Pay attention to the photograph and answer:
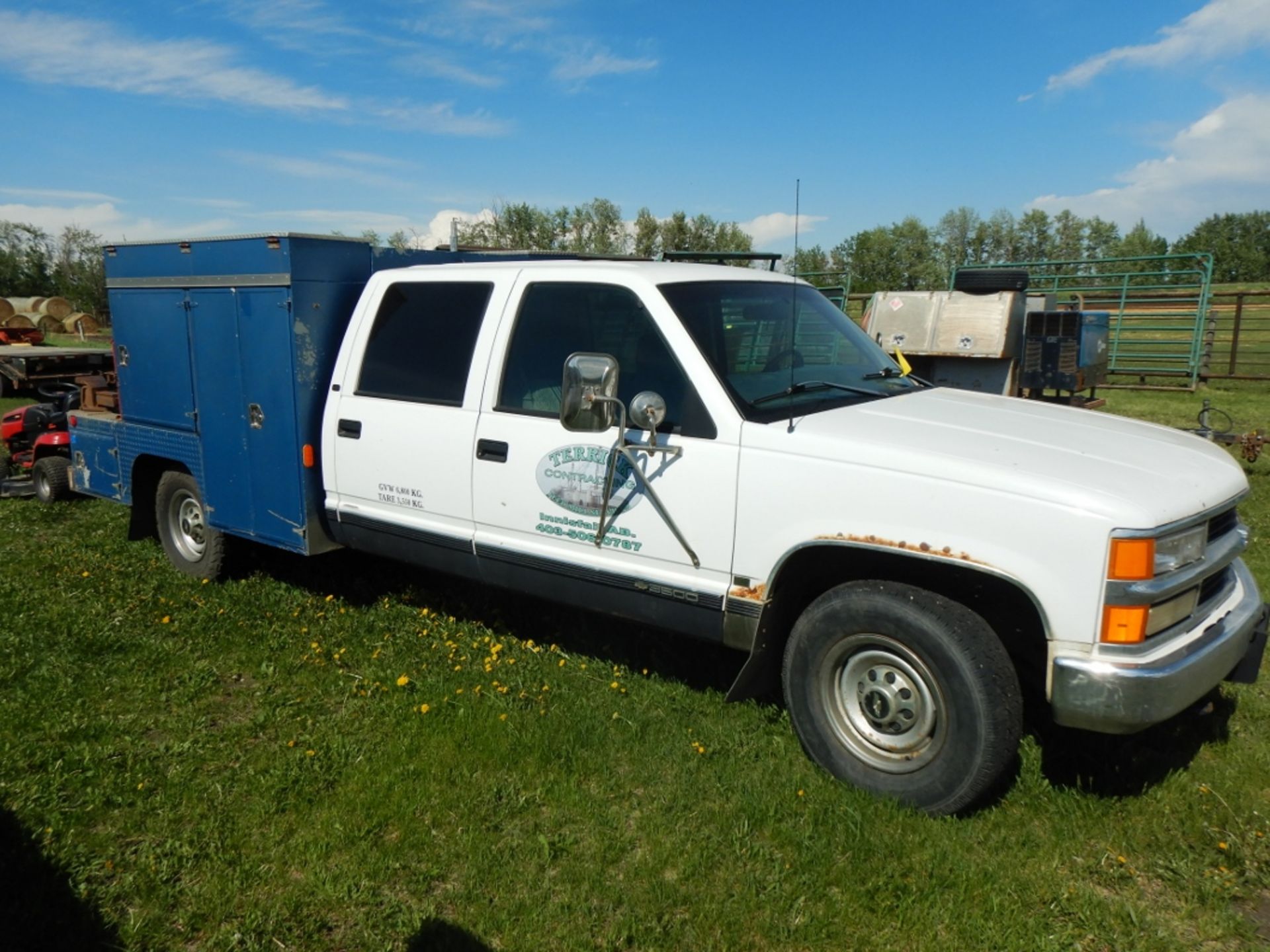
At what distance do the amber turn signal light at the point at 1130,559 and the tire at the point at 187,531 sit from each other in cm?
525

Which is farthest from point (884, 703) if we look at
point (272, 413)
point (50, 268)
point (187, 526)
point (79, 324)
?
point (50, 268)

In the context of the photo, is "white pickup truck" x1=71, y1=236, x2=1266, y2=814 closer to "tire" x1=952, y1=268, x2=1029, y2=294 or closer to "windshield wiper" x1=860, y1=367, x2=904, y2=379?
"windshield wiper" x1=860, y1=367, x2=904, y2=379

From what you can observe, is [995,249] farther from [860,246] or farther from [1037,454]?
[1037,454]

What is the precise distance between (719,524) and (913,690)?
97 centimetres

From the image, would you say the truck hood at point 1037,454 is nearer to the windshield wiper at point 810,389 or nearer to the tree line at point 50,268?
the windshield wiper at point 810,389

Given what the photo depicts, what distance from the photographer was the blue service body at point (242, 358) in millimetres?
5266

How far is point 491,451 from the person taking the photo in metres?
4.51

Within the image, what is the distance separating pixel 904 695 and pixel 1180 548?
1.07 m

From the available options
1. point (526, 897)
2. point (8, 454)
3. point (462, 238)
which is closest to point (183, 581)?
point (526, 897)

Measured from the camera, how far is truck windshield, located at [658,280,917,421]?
4.04 m

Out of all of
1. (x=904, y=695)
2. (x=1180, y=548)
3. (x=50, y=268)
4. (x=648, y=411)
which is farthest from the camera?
(x=50, y=268)

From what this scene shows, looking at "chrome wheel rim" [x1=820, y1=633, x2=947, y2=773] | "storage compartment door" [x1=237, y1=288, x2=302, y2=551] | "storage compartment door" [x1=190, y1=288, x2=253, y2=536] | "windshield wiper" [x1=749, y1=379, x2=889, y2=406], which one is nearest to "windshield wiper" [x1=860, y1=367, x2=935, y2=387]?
"windshield wiper" [x1=749, y1=379, x2=889, y2=406]

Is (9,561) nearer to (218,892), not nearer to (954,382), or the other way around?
(218,892)

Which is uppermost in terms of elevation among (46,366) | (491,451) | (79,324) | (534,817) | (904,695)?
(491,451)
